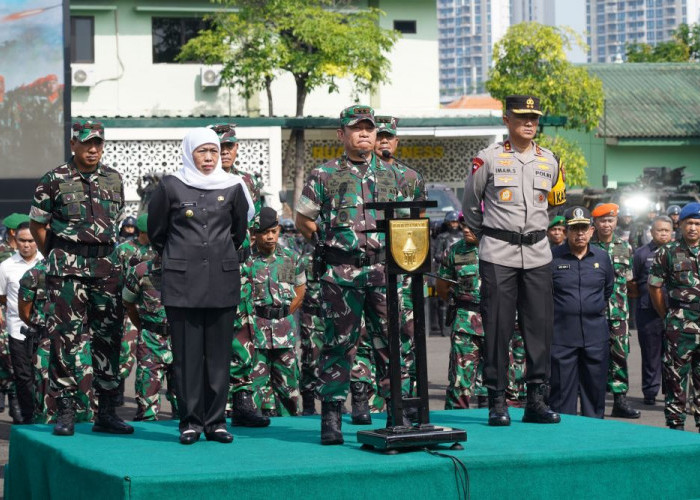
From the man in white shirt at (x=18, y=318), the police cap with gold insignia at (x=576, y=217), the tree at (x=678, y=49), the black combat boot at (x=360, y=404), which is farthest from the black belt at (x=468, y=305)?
the tree at (x=678, y=49)

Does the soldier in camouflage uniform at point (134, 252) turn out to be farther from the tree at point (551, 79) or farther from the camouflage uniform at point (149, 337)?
the tree at point (551, 79)

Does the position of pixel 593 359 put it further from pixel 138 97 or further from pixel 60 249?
pixel 138 97

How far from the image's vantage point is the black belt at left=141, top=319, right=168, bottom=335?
11.4 m

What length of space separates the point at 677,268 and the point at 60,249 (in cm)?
550

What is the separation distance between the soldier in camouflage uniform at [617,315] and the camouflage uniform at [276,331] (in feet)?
11.2

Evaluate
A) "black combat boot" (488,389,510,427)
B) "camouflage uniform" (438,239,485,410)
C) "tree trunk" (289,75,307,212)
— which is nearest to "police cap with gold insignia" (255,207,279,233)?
"camouflage uniform" (438,239,485,410)

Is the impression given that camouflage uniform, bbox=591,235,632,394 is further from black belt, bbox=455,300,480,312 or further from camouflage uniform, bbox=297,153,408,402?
camouflage uniform, bbox=297,153,408,402

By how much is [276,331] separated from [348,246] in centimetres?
363

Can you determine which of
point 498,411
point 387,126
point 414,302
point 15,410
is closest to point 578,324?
point 387,126

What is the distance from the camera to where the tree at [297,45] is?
1221 inches

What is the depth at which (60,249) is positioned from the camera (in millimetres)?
8945

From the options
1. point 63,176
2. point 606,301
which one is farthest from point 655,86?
point 63,176

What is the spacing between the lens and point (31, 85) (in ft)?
63.1

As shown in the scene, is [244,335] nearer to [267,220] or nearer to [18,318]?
[267,220]
